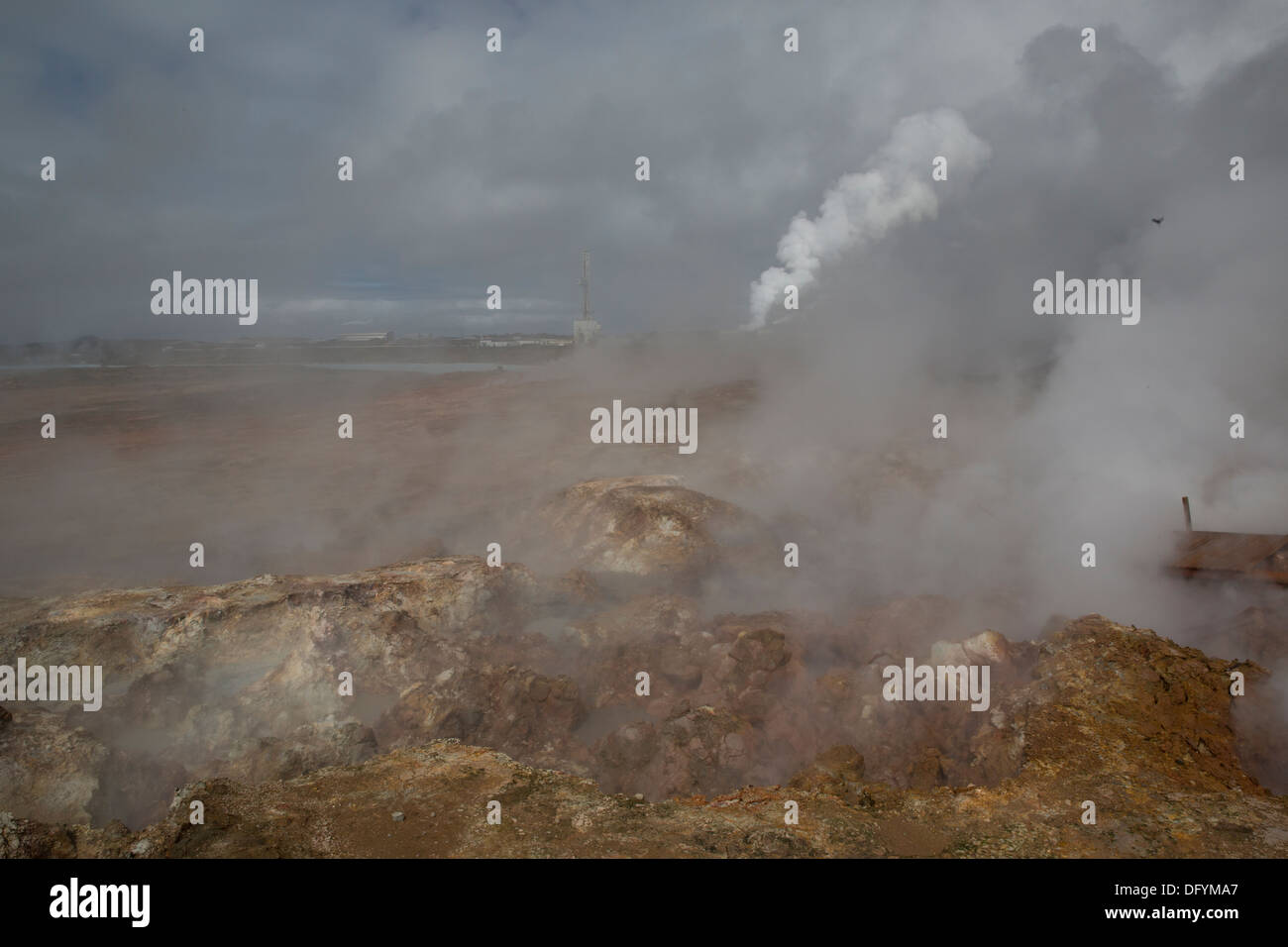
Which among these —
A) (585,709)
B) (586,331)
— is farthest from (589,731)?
(586,331)

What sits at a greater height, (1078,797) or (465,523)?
(465,523)

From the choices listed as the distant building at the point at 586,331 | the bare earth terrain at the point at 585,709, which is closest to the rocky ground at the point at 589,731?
the bare earth terrain at the point at 585,709

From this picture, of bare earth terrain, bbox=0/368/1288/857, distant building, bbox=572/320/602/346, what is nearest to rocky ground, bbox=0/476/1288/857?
bare earth terrain, bbox=0/368/1288/857

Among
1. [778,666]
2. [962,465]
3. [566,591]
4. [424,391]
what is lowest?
[778,666]

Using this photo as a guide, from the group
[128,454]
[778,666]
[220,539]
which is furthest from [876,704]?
[128,454]

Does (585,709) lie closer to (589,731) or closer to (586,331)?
(589,731)

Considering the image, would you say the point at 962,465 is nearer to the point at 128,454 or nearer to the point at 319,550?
the point at 319,550

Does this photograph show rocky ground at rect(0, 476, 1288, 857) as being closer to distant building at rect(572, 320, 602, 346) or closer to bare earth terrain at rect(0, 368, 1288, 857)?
bare earth terrain at rect(0, 368, 1288, 857)

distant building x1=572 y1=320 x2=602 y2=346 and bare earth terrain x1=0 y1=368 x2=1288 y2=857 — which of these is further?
distant building x1=572 y1=320 x2=602 y2=346
